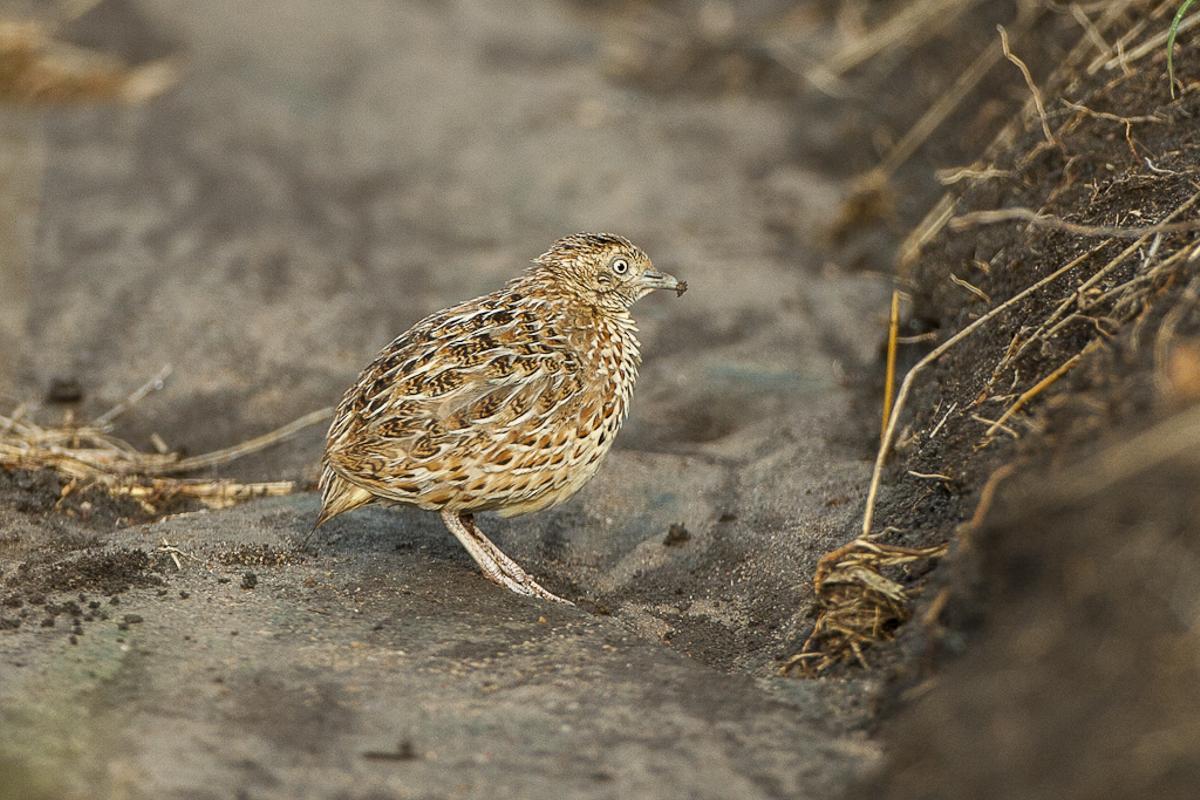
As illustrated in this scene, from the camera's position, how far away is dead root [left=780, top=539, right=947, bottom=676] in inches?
178

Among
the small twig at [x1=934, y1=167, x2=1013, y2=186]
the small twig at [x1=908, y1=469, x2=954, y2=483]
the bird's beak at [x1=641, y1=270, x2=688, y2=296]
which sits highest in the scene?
the small twig at [x1=934, y1=167, x2=1013, y2=186]

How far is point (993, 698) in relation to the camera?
349cm

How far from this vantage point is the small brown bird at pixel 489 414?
207 inches

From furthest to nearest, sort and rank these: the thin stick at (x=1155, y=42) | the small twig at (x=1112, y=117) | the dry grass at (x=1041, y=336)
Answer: the thin stick at (x=1155, y=42) < the small twig at (x=1112, y=117) < the dry grass at (x=1041, y=336)

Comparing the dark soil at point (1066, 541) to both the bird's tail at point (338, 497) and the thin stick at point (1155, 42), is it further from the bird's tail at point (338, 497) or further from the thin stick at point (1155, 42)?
the bird's tail at point (338, 497)

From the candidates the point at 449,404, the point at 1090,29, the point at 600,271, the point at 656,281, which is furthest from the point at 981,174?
the point at 449,404

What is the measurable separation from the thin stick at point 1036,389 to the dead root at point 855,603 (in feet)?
1.76

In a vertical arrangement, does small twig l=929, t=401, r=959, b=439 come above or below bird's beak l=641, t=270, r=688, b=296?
below

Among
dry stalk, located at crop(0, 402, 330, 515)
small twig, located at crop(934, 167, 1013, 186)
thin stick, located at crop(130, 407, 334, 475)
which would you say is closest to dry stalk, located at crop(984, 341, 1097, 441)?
small twig, located at crop(934, 167, 1013, 186)

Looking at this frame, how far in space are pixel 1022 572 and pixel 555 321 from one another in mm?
2375

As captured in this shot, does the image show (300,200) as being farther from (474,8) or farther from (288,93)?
(474,8)

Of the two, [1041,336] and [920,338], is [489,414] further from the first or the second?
[920,338]

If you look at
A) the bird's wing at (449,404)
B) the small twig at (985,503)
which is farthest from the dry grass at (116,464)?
the small twig at (985,503)

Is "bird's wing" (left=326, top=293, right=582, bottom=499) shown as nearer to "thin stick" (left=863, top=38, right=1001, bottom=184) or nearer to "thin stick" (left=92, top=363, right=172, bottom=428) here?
"thin stick" (left=92, top=363, right=172, bottom=428)
